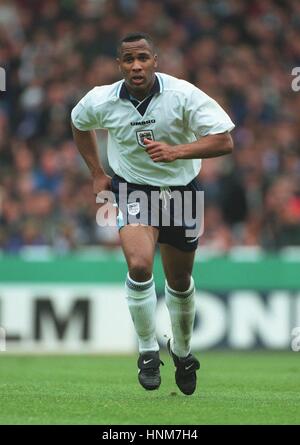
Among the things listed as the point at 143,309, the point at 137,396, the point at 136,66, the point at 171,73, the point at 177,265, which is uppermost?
the point at 171,73

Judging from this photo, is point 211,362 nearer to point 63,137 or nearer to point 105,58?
point 63,137

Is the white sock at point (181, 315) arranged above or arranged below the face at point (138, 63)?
below

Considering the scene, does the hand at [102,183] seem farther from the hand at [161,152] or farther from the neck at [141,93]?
the hand at [161,152]

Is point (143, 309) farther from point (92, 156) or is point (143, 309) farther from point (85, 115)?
point (85, 115)

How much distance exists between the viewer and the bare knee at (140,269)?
7387 mm

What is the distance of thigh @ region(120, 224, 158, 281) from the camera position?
291 inches

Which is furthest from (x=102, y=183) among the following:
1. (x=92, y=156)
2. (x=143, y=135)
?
(x=143, y=135)

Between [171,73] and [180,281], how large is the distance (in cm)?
995

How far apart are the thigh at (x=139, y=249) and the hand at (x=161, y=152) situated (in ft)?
1.71

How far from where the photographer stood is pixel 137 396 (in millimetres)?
7781

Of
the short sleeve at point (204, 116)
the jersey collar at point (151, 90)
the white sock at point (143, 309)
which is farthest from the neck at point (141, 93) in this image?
the white sock at point (143, 309)

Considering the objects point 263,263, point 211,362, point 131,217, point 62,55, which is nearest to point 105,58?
point 62,55
